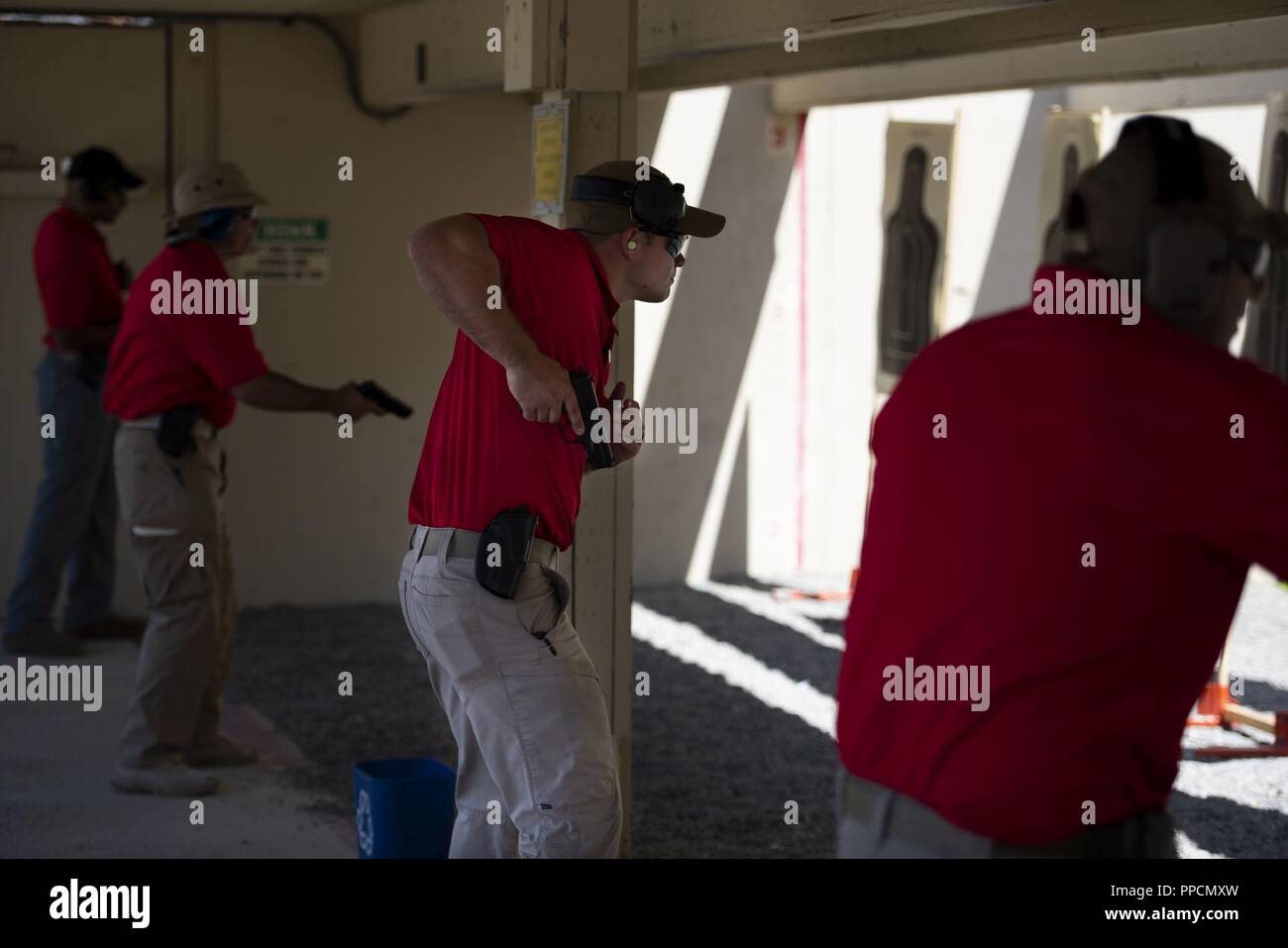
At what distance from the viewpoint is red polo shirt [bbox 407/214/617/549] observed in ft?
10.3

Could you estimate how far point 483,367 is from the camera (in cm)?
315

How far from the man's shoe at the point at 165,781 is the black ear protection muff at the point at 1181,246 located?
409cm

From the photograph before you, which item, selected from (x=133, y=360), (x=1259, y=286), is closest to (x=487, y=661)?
(x=1259, y=286)

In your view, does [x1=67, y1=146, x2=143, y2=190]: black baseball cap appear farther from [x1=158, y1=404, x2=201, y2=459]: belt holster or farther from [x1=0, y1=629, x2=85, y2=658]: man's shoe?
[x1=158, y1=404, x2=201, y2=459]: belt holster

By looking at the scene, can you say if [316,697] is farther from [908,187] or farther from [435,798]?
[908,187]

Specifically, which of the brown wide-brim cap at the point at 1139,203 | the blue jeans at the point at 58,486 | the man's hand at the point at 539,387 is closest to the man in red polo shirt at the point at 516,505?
the man's hand at the point at 539,387

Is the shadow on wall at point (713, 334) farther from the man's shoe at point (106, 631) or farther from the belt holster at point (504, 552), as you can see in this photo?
the belt holster at point (504, 552)

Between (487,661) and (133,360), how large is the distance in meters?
2.57

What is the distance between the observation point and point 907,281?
31.6ft

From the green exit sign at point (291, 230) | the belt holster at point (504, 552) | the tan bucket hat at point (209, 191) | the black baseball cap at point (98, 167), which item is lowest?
the belt holster at point (504, 552)

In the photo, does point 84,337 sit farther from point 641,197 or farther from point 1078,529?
point 1078,529

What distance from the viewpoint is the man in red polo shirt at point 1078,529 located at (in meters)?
1.87

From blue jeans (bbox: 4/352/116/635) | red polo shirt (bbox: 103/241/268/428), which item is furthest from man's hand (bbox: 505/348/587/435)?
blue jeans (bbox: 4/352/116/635)

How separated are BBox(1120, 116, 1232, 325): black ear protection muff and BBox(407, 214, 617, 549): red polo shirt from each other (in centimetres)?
145
